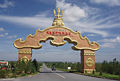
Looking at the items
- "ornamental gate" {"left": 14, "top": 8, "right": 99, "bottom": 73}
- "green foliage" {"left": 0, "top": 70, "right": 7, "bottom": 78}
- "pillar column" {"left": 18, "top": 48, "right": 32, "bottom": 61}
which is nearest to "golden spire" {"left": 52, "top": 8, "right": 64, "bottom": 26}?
"ornamental gate" {"left": 14, "top": 8, "right": 99, "bottom": 73}

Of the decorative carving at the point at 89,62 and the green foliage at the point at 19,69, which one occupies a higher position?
the decorative carving at the point at 89,62

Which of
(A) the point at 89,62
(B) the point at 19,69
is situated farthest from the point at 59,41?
(B) the point at 19,69

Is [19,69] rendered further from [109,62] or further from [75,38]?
[109,62]

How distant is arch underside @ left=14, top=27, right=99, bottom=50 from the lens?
27.1m

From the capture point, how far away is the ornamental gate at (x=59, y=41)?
88.7 feet

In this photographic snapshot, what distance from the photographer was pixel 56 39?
90.2 ft

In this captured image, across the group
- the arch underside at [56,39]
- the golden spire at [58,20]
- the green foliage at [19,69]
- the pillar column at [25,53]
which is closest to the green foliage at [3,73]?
the green foliage at [19,69]

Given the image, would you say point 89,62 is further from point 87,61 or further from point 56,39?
point 56,39

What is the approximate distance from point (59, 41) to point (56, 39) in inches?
23.4

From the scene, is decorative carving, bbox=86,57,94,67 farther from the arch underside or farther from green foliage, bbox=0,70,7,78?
green foliage, bbox=0,70,7,78

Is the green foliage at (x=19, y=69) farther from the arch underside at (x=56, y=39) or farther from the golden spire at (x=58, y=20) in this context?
the golden spire at (x=58, y=20)

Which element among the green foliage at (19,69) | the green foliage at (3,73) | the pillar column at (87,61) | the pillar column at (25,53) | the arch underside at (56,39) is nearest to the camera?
the green foliage at (3,73)

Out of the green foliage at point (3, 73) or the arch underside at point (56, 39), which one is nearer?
the green foliage at point (3, 73)

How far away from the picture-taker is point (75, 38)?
2802cm
